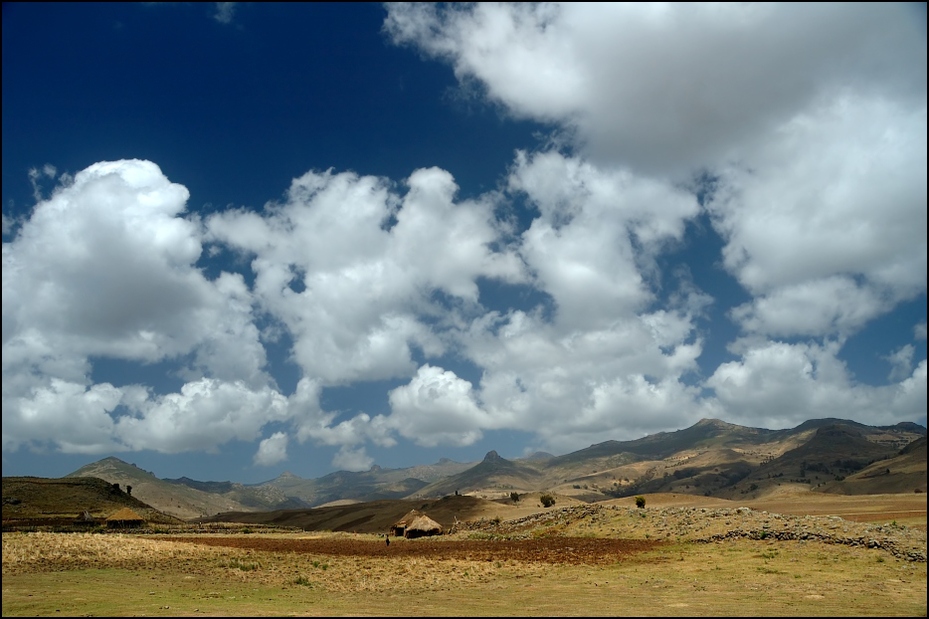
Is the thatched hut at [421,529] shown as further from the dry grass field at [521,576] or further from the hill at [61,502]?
the hill at [61,502]

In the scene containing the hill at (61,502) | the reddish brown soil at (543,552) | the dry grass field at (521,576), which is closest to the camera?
the dry grass field at (521,576)

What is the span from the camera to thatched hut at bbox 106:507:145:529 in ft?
299

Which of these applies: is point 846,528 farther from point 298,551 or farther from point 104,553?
point 104,553

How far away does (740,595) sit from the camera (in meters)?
22.4

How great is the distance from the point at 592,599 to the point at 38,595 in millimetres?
19003

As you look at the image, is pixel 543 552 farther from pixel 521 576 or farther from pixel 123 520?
pixel 123 520

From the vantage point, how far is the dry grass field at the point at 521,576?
1939cm

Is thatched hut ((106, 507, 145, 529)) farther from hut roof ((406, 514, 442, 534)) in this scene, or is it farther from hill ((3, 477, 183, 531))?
hut roof ((406, 514, 442, 534))

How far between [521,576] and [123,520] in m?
85.7

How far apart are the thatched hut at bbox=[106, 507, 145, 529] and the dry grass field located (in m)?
57.3

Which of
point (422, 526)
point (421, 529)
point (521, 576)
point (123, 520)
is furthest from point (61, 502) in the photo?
point (521, 576)

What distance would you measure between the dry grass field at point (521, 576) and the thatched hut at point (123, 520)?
57279 mm

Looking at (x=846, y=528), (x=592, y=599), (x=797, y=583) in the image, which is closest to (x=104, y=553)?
(x=592, y=599)

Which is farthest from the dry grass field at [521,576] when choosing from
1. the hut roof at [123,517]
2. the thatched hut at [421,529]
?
the hut roof at [123,517]
